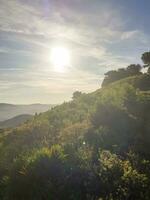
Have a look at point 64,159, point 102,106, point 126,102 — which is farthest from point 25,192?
point 126,102

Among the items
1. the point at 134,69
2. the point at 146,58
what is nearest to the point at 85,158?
the point at 146,58

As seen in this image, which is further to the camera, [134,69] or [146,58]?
[134,69]

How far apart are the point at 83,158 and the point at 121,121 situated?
7.07 meters

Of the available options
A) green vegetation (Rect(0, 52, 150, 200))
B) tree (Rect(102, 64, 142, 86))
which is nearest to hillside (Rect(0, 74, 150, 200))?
green vegetation (Rect(0, 52, 150, 200))

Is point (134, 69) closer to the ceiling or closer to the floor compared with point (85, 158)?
closer to the ceiling

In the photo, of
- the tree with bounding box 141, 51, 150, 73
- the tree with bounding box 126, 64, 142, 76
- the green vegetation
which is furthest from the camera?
the tree with bounding box 126, 64, 142, 76

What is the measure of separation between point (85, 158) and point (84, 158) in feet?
0.19

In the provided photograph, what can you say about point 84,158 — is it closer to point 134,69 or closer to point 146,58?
point 146,58

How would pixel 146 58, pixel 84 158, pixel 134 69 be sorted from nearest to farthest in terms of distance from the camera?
1. pixel 84 158
2. pixel 146 58
3. pixel 134 69

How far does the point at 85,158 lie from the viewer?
14305mm

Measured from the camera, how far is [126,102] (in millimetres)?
24906

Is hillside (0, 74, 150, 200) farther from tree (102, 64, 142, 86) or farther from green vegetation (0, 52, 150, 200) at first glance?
tree (102, 64, 142, 86)

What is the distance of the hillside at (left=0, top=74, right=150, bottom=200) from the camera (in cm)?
1205

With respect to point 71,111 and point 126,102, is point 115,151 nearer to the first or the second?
point 126,102
